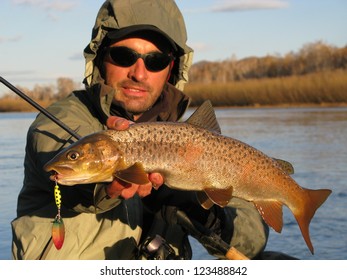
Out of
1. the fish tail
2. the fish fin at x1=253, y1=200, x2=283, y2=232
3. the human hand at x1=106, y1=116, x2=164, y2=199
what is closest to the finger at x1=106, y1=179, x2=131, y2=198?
the human hand at x1=106, y1=116, x2=164, y2=199

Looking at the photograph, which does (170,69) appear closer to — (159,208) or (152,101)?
(152,101)

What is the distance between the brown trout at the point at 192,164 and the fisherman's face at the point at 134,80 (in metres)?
1.20

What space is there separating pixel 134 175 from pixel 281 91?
24.4m

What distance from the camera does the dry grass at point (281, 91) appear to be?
2512 centimetres

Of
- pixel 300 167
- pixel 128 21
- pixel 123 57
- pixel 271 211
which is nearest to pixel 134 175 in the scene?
pixel 271 211

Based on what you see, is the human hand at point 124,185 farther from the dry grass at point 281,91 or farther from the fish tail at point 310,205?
the dry grass at point 281,91

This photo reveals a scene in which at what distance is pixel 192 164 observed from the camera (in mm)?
3479

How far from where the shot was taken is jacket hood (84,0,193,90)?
4816 millimetres

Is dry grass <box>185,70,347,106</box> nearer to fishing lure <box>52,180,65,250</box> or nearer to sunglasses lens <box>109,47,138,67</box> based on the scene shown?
sunglasses lens <box>109,47,138,67</box>

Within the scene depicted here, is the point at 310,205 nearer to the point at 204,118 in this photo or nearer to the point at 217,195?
the point at 217,195

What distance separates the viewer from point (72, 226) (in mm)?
4160

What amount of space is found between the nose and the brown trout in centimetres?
119

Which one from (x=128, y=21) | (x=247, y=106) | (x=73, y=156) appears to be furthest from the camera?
(x=247, y=106)
